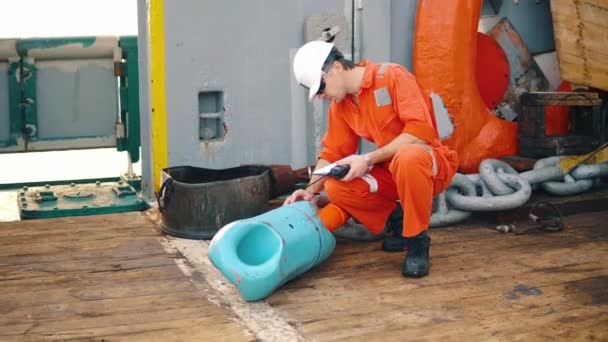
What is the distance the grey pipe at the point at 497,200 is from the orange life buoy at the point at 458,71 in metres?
0.47

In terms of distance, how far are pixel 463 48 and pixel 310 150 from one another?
3.07 feet

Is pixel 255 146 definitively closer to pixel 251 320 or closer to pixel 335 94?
pixel 335 94

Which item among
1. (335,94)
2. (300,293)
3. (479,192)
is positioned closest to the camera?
(300,293)

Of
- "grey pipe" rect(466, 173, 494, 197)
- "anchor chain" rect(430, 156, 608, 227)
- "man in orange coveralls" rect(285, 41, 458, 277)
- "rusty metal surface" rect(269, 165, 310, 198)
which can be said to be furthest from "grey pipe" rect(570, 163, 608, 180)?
"rusty metal surface" rect(269, 165, 310, 198)

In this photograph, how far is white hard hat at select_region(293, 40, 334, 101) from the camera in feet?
11.4

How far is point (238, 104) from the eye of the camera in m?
4.59

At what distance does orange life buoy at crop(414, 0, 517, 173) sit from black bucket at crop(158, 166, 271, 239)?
108 cm

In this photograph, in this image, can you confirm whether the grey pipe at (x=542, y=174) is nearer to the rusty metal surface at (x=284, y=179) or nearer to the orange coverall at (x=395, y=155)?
the orange coverall at (x=395, y=155)

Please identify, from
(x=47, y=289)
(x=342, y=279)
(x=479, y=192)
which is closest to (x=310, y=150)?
(x=479, y=192)

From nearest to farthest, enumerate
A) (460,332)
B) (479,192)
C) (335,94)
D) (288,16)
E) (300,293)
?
(460,332), (300,293), (335,94), (479,192), (288,16)

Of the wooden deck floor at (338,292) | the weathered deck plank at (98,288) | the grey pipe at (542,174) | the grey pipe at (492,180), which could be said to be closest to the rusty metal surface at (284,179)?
the wooden deck floor at (338,292)

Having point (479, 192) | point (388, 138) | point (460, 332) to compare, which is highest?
point (388, 138)

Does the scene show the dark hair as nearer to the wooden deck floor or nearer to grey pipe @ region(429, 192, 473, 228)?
the wooden deck floor

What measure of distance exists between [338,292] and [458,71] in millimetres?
1694
